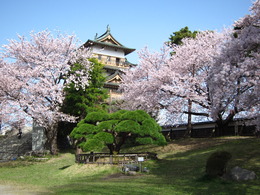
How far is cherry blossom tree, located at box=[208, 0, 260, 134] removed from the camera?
14.7 m

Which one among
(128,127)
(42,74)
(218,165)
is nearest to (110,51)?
(42,74)

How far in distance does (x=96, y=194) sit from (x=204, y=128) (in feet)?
65.6

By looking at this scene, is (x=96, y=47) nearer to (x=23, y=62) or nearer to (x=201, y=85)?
(x=23, y=62)

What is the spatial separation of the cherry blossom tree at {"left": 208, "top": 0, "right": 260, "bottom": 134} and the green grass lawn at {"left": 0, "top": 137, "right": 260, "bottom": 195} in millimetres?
2995

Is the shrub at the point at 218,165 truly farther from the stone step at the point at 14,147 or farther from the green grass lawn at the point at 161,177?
the stone step at the point at 14,147

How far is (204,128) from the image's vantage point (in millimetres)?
27812

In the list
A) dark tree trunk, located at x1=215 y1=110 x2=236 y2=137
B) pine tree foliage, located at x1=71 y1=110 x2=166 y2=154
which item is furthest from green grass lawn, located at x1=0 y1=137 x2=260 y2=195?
dark tree trunk, located at x1=215 y1=110 x2=236 y2=137

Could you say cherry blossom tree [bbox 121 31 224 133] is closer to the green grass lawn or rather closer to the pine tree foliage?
the green grass lawn

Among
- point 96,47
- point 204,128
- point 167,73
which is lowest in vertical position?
point 204,128

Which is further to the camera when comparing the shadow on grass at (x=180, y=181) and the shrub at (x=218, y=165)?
the shrub at (x=218, y=165)

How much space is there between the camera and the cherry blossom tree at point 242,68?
14.7m

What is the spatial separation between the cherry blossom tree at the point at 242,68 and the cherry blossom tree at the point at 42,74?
43.7 ft

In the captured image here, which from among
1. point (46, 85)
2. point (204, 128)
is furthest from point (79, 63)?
point (204, 128)

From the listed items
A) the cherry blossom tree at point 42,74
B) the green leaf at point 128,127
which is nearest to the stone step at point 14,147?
the cherry blossom tree at point 42,74
